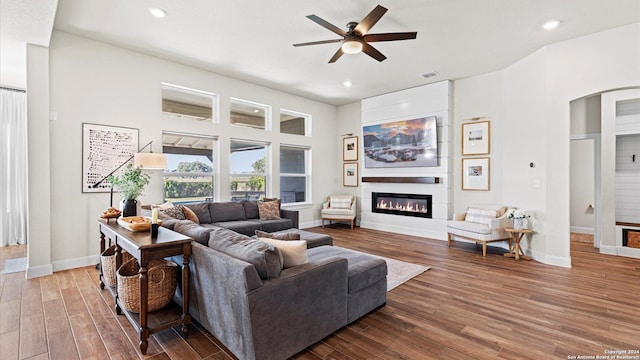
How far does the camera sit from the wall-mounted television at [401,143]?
242 inches

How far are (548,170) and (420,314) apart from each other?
10.8 ft

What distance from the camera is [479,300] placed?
9.98 ft

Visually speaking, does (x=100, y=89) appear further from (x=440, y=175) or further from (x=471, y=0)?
(x=440, y=175)

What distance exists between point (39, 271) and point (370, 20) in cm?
515

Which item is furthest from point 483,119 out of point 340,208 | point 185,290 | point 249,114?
point 185,290

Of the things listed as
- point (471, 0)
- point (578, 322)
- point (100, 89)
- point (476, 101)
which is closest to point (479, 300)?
point (578, 322)

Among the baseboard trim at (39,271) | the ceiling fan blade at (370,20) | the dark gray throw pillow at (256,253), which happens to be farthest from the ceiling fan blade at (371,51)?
the baseboard trim at (39,271)

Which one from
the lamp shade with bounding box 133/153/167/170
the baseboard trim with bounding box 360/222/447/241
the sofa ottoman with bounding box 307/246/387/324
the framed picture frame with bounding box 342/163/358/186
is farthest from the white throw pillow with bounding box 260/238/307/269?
the framed picture frame with bounding box 342/163/358/186

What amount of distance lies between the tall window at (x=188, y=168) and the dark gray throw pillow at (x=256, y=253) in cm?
351

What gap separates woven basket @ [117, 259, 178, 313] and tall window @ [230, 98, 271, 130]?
4041 mm

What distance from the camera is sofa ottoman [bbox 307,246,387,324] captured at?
8.40 ft

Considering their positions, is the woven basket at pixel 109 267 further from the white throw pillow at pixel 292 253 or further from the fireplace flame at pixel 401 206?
the fireplace flame at pixel 401 206

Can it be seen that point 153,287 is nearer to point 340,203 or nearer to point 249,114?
point 249,114

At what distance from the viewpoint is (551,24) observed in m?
3.69
